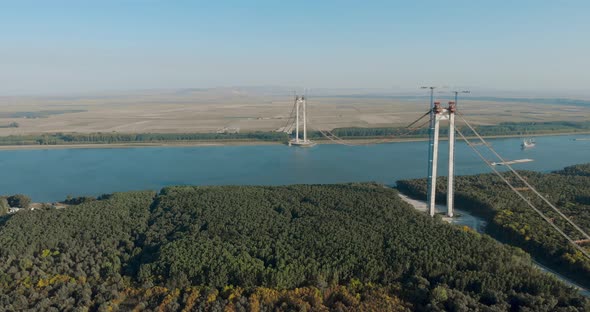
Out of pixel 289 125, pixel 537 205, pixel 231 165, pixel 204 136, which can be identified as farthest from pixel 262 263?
pixel 289 125

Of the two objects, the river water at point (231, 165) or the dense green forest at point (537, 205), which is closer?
the dense green forest at point (537, 205)

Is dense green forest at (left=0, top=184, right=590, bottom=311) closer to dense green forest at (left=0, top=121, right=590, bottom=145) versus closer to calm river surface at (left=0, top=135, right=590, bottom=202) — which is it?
calm river surface at (left=0, top=135, right=590, bottom=202)

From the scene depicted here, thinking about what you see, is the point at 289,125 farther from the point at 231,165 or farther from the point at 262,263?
the point at 262,263

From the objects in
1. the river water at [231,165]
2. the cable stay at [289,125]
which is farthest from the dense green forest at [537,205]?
the cable stay at [289,125]

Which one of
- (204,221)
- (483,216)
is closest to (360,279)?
(204,221)

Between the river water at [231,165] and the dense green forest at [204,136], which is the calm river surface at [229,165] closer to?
the river water at [231,165]

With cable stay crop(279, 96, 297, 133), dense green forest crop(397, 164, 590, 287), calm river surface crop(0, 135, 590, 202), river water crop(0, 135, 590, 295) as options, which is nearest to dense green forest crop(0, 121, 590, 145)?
river water crop(0, 135, 590, 295)

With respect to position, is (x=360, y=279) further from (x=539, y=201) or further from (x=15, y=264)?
(x=539, y=201)
